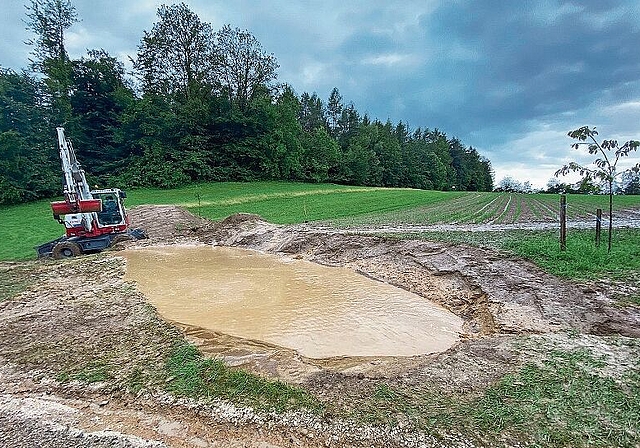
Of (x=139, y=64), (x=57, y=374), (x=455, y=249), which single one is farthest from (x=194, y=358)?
(x=139, y=64)

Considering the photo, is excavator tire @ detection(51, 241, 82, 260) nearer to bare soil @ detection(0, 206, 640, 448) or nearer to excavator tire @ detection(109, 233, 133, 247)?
excavator tire @ detection(109, 233, 133, 247)

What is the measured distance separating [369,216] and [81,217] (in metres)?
13.1

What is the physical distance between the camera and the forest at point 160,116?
29.6 metres

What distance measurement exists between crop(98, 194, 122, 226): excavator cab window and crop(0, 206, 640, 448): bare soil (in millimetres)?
5737

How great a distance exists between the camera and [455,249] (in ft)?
31.0

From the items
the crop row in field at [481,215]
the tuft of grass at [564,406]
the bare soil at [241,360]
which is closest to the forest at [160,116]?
the crop row in field at [481,215]

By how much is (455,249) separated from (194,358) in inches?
283

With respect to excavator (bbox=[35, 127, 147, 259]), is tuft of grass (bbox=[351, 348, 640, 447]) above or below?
below

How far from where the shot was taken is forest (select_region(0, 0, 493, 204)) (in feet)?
97.1

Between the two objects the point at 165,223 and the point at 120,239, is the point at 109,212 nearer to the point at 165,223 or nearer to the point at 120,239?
the point at 120,239

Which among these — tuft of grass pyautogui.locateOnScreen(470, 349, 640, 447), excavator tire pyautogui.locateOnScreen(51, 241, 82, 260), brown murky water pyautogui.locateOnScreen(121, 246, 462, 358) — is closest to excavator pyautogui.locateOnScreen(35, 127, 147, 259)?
excavator tire pyautogui.locateOnScreen(51, 241, 82, 260)

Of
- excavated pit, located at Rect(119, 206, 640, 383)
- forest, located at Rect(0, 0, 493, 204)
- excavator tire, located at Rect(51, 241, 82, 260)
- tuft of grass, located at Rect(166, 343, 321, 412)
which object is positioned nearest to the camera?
tuft of grass, located at Rect(166, 343, 321, 412)

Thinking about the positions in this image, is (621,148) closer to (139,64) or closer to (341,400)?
(341,400)

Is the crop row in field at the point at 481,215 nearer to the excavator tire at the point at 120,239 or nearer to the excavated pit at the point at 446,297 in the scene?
the excavated pit at the point at 446,297
